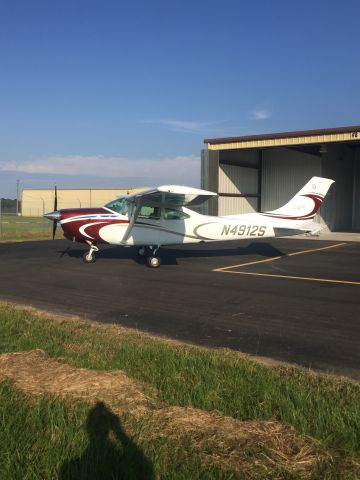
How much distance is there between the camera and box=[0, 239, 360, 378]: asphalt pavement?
5945 mm

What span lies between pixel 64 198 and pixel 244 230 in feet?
246

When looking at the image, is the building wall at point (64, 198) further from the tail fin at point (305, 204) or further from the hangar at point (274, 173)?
the tail fin at point (305, 204)

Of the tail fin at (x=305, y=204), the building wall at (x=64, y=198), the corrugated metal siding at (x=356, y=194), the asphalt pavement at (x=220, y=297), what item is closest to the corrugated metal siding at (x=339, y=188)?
the corrugated metal siding at (x=356, y=194)

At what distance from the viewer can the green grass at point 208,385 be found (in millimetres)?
3199

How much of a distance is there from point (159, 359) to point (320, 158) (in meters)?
31.6

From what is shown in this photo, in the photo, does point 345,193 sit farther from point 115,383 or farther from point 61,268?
point 115,383

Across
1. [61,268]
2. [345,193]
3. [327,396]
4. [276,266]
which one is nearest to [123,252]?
[61,268]

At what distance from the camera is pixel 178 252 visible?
17.4 metres

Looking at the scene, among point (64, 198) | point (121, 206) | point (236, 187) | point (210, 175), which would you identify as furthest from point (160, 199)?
point (64, 198)

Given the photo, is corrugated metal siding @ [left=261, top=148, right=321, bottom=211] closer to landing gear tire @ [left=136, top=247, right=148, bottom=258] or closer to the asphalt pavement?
the asphalt pavement

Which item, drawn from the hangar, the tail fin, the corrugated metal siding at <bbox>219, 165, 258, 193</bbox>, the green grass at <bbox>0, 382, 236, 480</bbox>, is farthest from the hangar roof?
the green grass at <bbox>0, 382, 236, 480</bbox>

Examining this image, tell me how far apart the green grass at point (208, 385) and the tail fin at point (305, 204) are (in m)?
10.3

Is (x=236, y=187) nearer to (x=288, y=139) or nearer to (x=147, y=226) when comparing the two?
(x=288, y=139)

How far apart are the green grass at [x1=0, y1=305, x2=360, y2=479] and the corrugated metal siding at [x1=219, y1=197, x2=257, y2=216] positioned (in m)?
25.1
